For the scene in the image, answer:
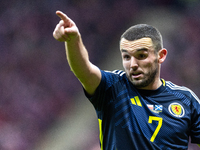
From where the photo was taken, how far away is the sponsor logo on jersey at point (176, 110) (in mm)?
2346

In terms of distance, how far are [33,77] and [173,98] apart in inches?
177

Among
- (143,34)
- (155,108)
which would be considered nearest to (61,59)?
(143,34)

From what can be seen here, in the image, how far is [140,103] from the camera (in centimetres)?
229

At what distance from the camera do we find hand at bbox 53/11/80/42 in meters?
1.67

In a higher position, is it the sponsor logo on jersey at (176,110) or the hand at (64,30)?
the hand at (64,30)

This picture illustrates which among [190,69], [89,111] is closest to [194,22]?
[190,69]

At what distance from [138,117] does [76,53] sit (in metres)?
0.82

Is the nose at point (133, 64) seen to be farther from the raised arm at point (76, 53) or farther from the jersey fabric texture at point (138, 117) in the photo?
the raised arm at point (76, 53)

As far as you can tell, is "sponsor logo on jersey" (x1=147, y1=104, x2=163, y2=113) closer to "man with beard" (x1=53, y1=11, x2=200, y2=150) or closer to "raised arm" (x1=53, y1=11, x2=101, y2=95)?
"man with beard" (x1=53, y1=11, x2=200, y2=150)

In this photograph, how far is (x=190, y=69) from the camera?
21.0 feet

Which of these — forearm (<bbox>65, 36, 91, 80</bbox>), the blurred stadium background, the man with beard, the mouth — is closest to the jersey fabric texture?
the man with beard

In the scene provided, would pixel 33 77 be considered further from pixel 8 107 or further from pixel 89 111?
pixel 89 111

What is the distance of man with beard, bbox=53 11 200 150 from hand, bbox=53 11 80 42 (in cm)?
23

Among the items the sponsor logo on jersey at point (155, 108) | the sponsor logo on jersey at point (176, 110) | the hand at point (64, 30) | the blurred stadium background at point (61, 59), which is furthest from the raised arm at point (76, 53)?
the blurred stadium background at point (61, 59)
